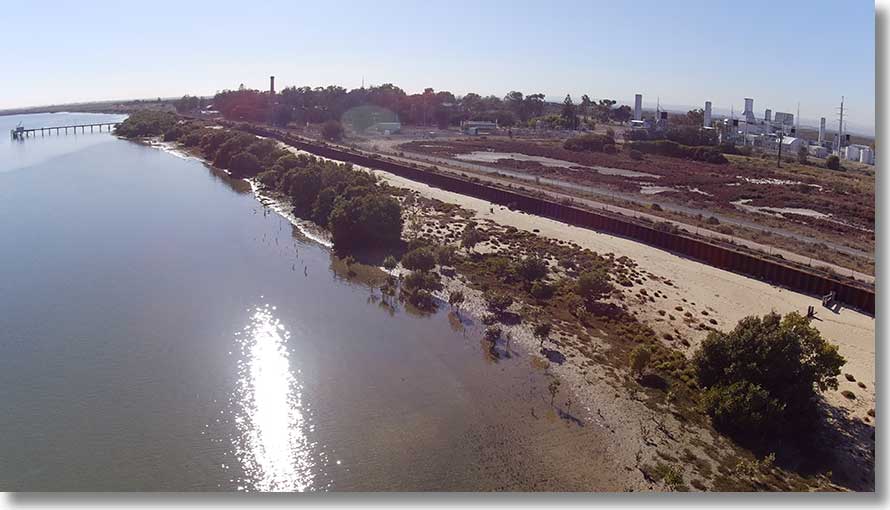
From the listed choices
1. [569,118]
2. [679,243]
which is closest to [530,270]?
[679,243]

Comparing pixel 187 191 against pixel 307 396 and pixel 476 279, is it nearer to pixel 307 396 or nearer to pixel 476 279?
pixel 476 279

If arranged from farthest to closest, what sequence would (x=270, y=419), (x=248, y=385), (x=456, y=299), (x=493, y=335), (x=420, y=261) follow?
(x=420, y=261)
(x=456, y=299)
(x=493, y=335)
(x=248, y=385)
(x=270, y=419)

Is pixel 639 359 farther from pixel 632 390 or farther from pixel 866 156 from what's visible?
pixel 866 156

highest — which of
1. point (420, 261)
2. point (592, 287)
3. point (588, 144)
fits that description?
point (588, 144)

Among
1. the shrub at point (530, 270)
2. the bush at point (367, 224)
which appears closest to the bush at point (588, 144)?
the bush at point (367, 224)

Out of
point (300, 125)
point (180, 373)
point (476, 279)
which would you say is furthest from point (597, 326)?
point (300, 125)

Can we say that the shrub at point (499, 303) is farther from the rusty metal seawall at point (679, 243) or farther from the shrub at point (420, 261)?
the rusty metal seawall at point (679, 243)
